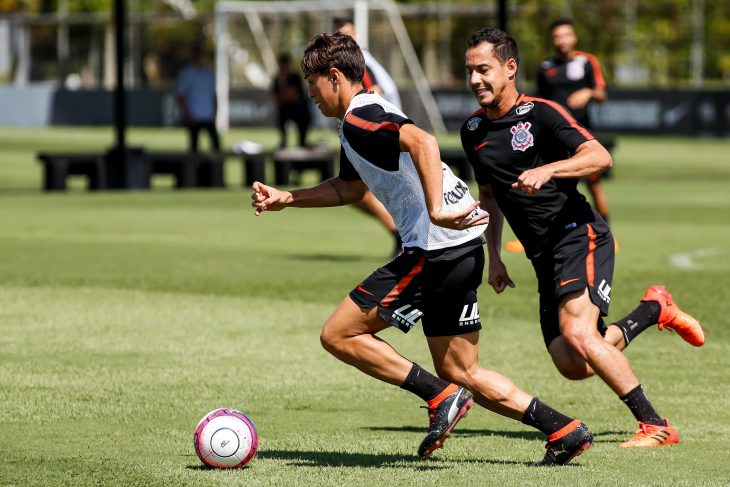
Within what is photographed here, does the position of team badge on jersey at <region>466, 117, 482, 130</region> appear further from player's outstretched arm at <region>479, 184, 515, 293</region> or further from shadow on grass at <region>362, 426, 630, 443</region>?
shadow on grass at <region>362, 426, 630, 443</region>

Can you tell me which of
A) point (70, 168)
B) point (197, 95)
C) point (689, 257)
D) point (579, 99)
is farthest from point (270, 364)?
point (197, 95)

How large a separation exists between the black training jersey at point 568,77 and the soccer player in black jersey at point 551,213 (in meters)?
9.64

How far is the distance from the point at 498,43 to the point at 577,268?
110 cm

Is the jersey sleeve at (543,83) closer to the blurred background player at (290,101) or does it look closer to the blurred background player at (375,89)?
the blurred background player at (375,89)

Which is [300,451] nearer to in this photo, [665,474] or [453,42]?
[665,474]

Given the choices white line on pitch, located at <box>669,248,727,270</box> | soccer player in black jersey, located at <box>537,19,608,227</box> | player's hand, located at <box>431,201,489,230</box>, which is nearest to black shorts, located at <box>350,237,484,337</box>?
player's hand, located at <box>431,201,489,230</box>

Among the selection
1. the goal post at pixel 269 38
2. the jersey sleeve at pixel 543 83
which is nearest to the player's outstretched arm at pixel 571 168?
the jersey sleeve at pixel 543 83

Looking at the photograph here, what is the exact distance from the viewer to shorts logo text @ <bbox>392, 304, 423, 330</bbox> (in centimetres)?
670

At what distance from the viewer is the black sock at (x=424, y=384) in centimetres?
670

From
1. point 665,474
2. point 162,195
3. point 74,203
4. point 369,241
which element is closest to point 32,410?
point 665,474

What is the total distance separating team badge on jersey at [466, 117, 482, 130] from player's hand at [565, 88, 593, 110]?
9.06 meters

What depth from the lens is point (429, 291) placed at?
6.71m

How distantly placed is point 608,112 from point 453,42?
824 cm

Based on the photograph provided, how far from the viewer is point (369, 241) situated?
17469mm
